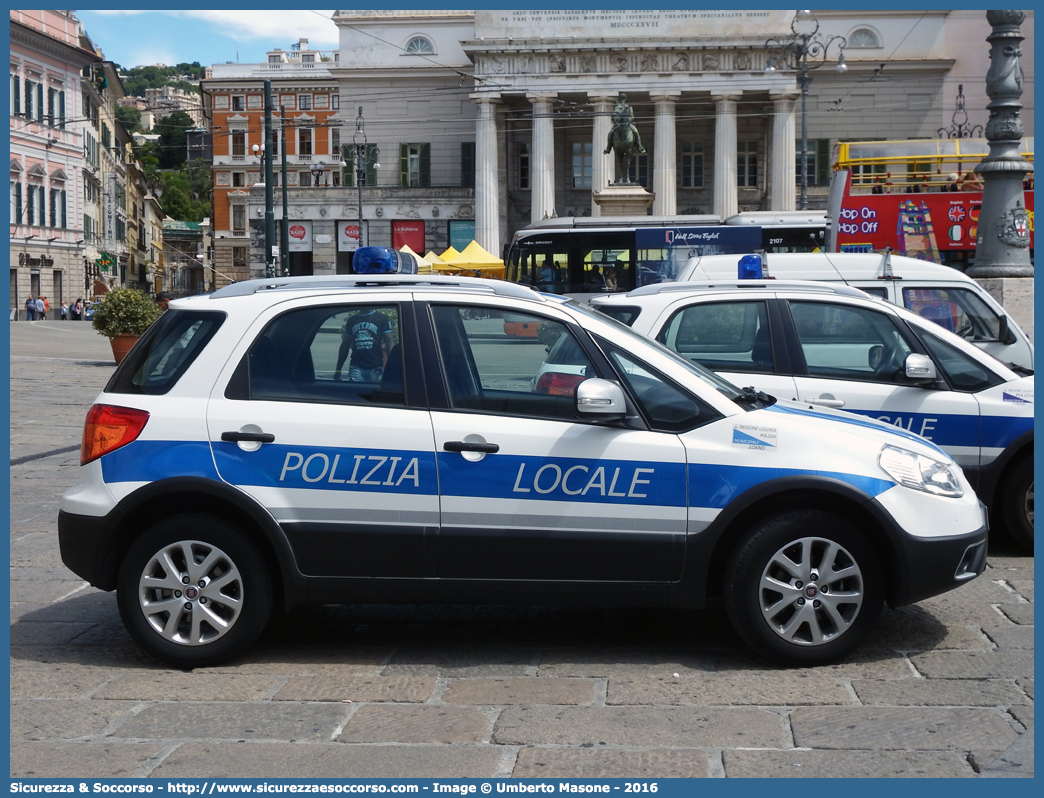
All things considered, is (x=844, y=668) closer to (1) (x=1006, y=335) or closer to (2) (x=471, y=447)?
(2) (x=471, y=447)

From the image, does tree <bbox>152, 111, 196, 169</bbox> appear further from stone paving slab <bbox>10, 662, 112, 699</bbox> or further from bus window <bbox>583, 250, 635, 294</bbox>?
stone paving slab <bbox>10, 662, 112, 699</bbox>

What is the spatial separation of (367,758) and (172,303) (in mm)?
2399

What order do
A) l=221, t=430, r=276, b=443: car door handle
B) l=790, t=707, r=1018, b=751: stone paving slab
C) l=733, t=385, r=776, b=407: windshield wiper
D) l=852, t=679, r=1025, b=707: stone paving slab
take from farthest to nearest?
l=733, t=385, r=776, b=407: windshield wiper → l=221, t=430, r=276, b=443: car door handle → l=852, t=679, r=1025, b=707: stone paving slab → l=790, t=707, r=1018, b=751: stone paving slab

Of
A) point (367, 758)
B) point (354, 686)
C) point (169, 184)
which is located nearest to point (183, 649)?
point (354, 686)

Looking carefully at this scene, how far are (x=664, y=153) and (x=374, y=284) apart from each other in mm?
57530

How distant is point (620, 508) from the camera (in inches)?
207

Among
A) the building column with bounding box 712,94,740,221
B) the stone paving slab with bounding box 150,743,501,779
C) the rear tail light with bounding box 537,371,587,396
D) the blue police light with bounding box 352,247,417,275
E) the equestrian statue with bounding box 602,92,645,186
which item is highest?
the building column with bounding box 712,94,740,221

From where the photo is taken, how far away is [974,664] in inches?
213

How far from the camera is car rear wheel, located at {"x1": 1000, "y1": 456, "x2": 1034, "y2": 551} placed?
7.40m

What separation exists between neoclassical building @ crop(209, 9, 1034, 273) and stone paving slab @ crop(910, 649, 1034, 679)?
5533cm

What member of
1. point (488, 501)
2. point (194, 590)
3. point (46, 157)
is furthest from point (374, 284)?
point (46, 157)

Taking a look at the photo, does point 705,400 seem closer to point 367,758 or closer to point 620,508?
point 620,508

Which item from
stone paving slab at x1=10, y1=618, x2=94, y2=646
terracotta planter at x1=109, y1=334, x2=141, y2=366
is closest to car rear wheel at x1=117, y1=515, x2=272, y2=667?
stone paving slab at x1=10, y1=618, x2=94, y2=646

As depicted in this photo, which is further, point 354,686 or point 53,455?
point 53,455
